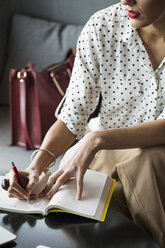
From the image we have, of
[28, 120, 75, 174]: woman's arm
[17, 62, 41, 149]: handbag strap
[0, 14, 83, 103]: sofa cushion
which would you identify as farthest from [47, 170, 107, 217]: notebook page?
[0, 14, 83, 103]: sofa cushion

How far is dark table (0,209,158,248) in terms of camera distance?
1075mm

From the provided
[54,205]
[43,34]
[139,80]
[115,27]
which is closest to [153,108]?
[139,80]

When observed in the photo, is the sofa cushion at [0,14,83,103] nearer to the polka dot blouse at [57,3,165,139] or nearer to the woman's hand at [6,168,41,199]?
the polka dot blouse at [57,3,165,139]

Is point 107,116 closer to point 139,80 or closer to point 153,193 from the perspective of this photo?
point 139,80

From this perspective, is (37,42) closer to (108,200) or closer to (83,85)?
(83,85)

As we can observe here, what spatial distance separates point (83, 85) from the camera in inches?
59.7

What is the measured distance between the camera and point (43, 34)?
2264mm

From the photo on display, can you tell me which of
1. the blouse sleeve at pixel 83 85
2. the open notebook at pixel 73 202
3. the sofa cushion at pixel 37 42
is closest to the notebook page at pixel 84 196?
the open notebook at pixel 73 202

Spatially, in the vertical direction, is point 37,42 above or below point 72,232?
above

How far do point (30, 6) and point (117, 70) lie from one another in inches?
40.3

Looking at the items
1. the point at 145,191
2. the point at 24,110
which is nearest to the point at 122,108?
the point at 145,191

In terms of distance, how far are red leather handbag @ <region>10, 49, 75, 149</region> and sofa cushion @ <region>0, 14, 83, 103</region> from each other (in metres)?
0.26

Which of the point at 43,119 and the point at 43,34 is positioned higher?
the point at 43,34

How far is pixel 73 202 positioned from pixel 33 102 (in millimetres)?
859
